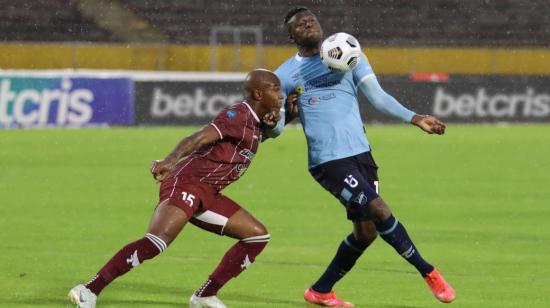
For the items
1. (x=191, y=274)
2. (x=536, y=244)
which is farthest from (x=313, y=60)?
(x=536, y=244)

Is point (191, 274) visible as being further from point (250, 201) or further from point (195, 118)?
point (195, 118)

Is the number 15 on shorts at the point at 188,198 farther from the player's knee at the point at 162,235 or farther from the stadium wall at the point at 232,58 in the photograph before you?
the stadium wall at the point at 232,58

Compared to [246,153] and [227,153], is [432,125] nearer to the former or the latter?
[246,153]

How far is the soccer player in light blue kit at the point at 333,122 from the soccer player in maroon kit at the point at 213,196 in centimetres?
39

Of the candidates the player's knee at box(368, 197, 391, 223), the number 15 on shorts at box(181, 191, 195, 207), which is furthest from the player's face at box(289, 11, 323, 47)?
the number 15 on shorts at box(181, 191, 195, 207)

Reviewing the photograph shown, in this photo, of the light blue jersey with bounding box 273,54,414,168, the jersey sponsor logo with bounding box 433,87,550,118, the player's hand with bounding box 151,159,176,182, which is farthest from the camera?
the jersey sponsor logo with bounding box 433,87,550,118

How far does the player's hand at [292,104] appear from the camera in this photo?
8.62 meters

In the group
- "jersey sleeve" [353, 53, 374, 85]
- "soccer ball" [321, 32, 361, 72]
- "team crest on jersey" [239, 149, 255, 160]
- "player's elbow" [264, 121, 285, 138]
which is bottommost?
"team crest on jersey" [239, 149, 255, 160]

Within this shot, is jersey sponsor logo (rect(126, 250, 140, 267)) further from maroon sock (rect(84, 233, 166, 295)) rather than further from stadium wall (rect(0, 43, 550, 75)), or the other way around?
stadium wall (rect(0, 43, 550, 75))

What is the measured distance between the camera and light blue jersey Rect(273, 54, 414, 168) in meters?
8.52

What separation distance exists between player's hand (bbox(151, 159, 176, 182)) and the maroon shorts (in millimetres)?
486

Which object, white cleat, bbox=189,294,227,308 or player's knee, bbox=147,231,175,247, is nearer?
player's knee, bbox=147,231,175,247

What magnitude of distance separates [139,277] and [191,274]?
0.43m

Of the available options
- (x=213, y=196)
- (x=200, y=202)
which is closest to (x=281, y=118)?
(x=213, y=196)
